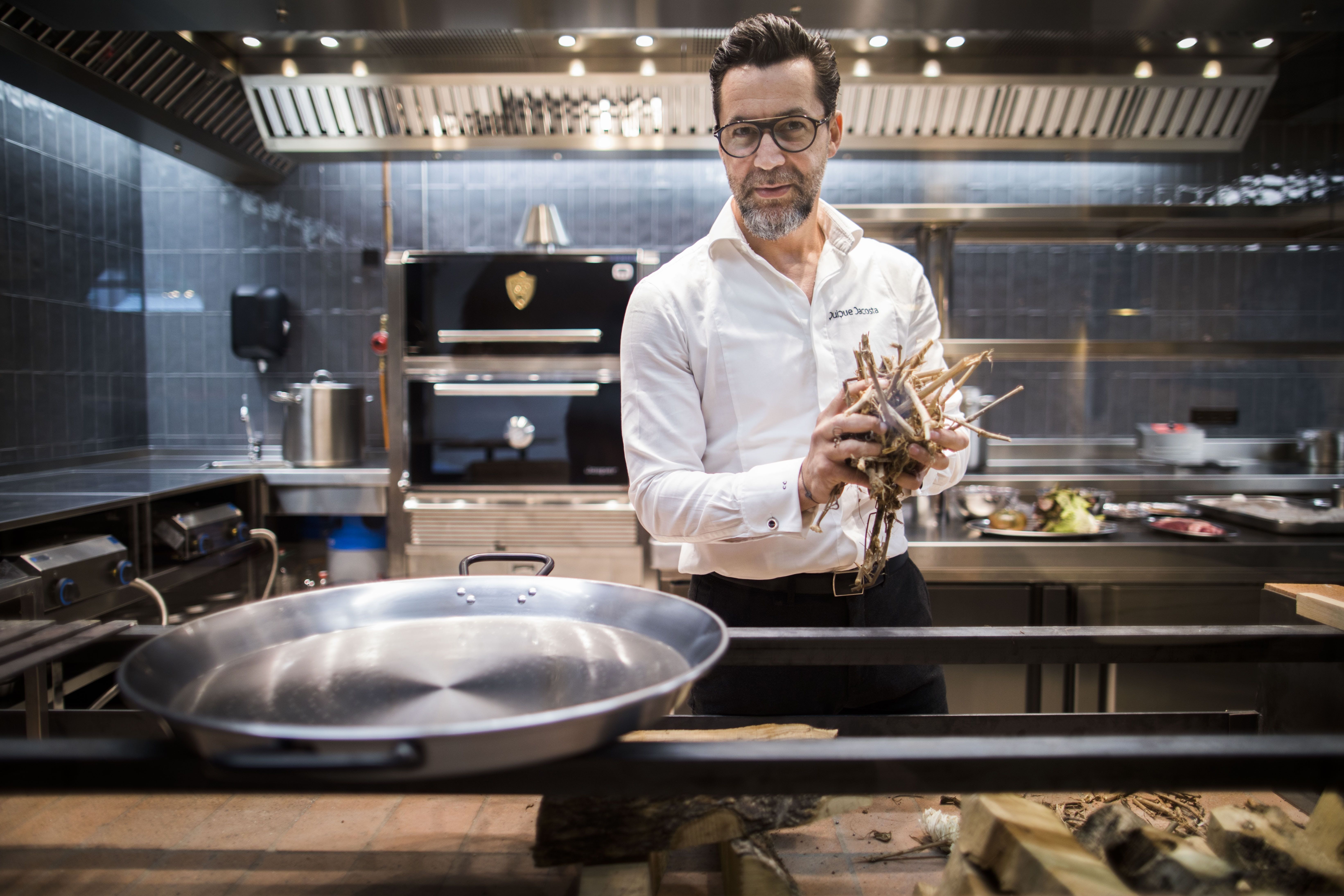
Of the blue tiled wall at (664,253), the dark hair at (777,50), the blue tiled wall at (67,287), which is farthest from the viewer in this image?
the blue tiled wall at (664,253)

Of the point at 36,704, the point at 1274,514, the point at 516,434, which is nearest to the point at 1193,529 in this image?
the point at 1274,514

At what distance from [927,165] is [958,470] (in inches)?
123

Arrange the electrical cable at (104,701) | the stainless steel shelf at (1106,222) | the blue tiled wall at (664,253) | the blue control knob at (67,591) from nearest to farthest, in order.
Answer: the blue control knob at (67,591)
the electrical cable at (104,701)
the stainless steel shelf at (1106,222)
the blue tiled wall at (664,253)

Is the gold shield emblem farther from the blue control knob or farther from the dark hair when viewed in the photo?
the dark hair

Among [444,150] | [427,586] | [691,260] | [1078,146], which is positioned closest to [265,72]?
[444,150]

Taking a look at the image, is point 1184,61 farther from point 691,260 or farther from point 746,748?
point 746,748

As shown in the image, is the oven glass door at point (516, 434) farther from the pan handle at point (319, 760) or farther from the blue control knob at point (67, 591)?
the pan handle at point (319, 760)

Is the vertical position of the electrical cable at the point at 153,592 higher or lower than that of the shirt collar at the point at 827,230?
lower

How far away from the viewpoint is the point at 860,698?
1.33 m

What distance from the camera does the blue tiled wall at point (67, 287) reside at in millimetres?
3066

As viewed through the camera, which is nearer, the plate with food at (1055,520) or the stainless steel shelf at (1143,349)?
the plate with food at (1055,520)

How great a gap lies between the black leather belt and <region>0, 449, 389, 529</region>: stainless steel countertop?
1968 millimetres

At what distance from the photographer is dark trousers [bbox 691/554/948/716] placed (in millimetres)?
1320

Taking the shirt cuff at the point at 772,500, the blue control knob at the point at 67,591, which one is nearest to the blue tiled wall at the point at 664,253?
the blue control knob at the point at 67,591
